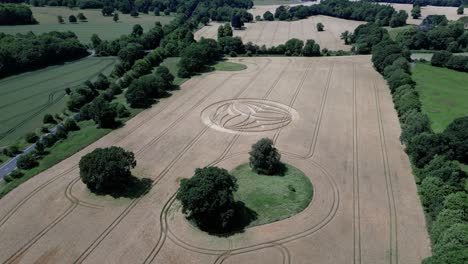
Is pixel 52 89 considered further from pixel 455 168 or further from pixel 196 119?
pixel 455 168

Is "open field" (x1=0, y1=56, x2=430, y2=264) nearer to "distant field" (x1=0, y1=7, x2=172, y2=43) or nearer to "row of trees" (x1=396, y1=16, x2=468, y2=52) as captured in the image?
"row of trees" (x1=396, y1=16, x2=468, y2=52)

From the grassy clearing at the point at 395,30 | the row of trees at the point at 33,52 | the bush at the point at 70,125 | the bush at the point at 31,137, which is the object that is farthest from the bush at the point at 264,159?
the grassy clearing at the point at 395,30

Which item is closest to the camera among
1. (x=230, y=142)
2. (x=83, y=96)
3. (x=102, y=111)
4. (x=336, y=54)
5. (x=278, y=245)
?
(x=278, y=245)

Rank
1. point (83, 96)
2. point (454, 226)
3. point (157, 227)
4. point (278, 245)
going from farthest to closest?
point (83, 96) → point (157, 227) → point (278, 245) → point (454, 226)

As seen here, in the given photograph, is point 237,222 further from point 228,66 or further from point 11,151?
point 228,66

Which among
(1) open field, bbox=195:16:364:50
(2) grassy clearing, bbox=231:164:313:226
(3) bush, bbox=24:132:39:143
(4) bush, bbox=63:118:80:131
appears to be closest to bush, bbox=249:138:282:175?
(2) grassy clearing, bbox=231:164:313:226

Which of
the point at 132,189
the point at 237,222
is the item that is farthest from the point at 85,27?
the point at 237,222

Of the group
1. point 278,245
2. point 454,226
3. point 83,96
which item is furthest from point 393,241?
point 83,96
